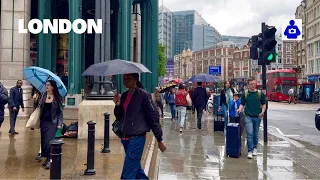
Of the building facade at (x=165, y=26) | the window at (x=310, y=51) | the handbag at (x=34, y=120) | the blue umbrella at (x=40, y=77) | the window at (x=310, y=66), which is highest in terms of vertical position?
the building facade at (x=165, y=26)

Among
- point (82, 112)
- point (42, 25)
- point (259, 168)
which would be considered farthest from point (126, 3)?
point (259, 168)

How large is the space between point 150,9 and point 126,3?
443cm

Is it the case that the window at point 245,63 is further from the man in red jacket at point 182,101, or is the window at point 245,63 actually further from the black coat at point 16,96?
the black coat at point 16,96

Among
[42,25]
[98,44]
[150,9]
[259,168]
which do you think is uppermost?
[150,9]

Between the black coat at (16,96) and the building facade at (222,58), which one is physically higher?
the building facade at (222,58)

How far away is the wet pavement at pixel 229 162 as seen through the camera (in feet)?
23.5

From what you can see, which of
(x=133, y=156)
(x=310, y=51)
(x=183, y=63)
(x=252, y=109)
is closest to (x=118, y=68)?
(x=133, y=156)

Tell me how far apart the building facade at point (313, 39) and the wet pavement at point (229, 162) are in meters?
55.5

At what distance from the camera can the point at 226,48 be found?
5162 inches

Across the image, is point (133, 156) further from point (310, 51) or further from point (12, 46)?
point (310, 51)

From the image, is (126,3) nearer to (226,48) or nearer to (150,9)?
(150,9)

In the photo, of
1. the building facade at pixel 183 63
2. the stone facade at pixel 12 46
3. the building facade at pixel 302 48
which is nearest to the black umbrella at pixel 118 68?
the stone facade at pixel 12 46

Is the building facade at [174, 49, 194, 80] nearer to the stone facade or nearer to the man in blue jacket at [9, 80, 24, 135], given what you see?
the stone facade

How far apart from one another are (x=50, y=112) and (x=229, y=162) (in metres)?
3.93
